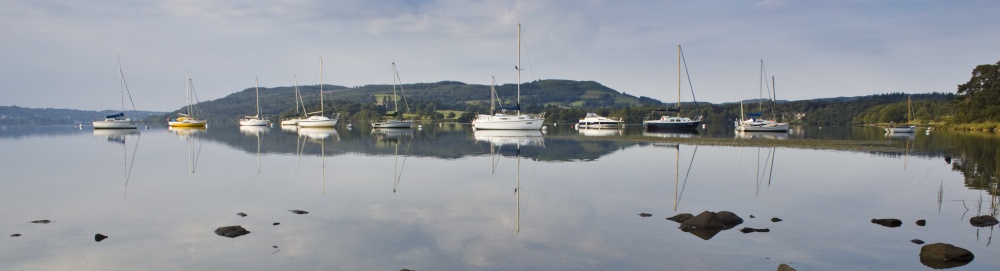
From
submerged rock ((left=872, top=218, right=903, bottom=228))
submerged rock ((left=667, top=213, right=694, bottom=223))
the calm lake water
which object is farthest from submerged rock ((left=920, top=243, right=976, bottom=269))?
submerged rock ((left=667, top=213, right=694, bottom=223))

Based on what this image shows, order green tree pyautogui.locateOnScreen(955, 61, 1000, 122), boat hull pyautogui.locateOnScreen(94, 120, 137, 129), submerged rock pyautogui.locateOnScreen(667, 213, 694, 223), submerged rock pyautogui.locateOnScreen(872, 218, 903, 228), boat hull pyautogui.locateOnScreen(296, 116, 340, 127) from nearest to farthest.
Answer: submerged rock pyautogui.locateOnScreen(872, 218, 903, 228), submerged rock pyautogui.locateOnScreen(667, 213, 694, 223), green tree pyautogui.locateOnScreen(955, 61, 1000, 122), boat hull pyautogui.locateOnScreen(94, 120, 137, 129), boat hull pyautogui.locateOnScreen(296, 116, 340, 127)

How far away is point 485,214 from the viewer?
1543 centimetres

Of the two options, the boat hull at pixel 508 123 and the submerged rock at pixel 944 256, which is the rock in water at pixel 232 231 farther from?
the boat hull at pixel 508 123

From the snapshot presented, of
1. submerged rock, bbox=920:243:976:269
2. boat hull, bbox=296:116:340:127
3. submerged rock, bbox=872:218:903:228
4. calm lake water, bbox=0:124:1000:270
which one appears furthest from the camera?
boat hull, bbox=296:116:340:127

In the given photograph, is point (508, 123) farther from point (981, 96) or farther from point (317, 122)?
point (981, 96)

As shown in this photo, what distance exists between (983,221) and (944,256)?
441cm

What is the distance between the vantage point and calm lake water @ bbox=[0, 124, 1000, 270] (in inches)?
437

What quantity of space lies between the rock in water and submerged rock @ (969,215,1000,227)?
53.4ft

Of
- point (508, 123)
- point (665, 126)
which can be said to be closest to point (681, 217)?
point (508, 123)

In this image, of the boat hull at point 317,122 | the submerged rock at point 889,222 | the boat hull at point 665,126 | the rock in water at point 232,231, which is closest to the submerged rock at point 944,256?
the submerged rock at point 889,222

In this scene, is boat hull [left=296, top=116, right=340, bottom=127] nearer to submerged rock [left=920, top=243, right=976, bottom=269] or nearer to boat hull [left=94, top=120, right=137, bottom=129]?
boat hull [left=94, top=120, right=137, bottom=129]

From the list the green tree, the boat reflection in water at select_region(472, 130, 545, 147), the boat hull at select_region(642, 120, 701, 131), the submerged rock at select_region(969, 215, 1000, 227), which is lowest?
the submerged rock at select_region(969, 215, 1000, 227)

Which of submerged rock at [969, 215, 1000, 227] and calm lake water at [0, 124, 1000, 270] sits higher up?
submerged rock at [969, 215, 1000, 227]

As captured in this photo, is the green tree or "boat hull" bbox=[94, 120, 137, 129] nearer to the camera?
the green tree
